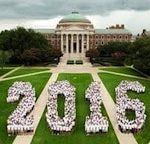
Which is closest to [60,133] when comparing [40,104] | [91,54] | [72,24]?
[40,104]

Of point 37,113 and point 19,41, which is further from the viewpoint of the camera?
point 19,41

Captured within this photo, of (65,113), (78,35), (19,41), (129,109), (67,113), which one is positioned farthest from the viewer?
(78,35)

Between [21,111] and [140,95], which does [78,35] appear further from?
[21,111]

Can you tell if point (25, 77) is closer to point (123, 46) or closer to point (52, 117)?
point (52, 117)

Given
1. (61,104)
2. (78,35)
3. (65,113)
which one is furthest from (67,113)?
(78,35)

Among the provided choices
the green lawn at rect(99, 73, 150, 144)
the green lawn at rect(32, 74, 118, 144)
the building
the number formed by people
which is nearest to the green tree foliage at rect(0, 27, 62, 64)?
the green lawn at rect(99, 73, 150, 144)

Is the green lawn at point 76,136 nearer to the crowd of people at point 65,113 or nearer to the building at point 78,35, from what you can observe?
the crowd of people at point 65,113
